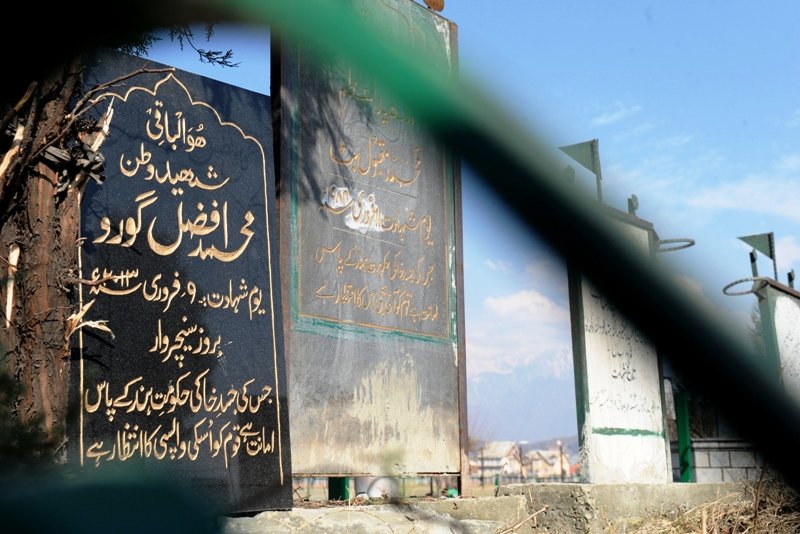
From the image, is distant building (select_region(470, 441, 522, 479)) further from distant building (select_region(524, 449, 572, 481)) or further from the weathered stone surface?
the weathered stone surface

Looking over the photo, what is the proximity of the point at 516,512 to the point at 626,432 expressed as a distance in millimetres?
1901

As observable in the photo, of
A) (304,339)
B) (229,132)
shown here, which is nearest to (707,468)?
(304,339)

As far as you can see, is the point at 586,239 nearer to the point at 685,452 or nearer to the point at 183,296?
the point at 183,296

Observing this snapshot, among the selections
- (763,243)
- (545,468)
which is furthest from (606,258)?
(545,468)

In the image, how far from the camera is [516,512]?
187 inches

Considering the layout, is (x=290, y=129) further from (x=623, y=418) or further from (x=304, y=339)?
(x=623, y=418)

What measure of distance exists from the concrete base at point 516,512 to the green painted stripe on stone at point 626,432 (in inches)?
19.0

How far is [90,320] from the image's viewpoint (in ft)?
11.1

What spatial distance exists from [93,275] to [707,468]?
6.39 meters

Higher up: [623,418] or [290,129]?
[290,129]

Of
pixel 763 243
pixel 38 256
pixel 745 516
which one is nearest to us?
pixel 763 243

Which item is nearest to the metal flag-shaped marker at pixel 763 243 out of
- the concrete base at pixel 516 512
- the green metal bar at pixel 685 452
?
the concrete base at pixel 516 512

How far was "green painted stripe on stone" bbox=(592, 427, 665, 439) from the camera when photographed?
20.2ft

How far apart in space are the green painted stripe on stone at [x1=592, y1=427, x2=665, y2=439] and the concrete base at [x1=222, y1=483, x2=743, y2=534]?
482mm
